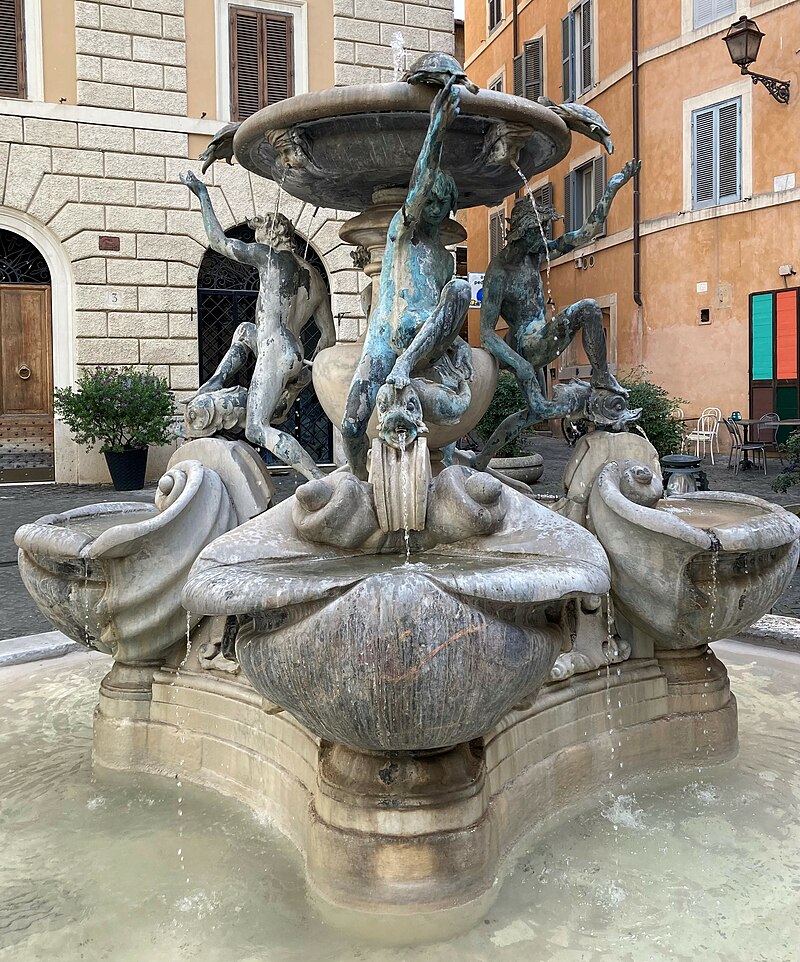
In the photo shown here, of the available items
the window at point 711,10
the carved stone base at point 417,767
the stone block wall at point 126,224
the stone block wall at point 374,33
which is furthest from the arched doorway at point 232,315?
the carved stone base at point 417,767

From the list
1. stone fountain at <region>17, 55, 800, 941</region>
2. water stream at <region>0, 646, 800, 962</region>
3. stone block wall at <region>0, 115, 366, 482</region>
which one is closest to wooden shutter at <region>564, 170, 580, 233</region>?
stone block wall at <region>0, 115, 366, 482</region>

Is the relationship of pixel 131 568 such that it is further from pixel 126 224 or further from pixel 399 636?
pixel 126 224

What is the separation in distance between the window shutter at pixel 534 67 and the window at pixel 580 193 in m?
2.95

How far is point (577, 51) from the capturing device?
19.6 metres

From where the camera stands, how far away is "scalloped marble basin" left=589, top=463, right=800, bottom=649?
8.74 feet

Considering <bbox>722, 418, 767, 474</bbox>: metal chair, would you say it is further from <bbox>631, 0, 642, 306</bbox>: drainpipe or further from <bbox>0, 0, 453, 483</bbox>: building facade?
<bbox>0, 0, 453, 483</bbox>: building facade

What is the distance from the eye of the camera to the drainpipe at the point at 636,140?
17.3 m

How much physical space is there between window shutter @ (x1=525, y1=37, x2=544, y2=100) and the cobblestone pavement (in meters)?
11.1

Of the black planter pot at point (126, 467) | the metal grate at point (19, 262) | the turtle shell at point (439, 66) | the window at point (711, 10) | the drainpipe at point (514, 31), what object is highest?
the drainpipe at point (514, 31)

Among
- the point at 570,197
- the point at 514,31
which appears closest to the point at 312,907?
the point at 570,197

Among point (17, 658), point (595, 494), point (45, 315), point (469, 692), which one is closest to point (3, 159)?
point (45, 315)

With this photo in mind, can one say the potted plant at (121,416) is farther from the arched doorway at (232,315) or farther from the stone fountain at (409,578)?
the stone fountain at (409,578)

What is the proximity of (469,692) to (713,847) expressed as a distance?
927 millimetres

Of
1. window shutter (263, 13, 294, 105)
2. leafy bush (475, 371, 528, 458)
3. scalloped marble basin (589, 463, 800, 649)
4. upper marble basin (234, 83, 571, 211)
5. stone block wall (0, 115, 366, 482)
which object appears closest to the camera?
scalloped marble basin (589, 463, 800, 649)
